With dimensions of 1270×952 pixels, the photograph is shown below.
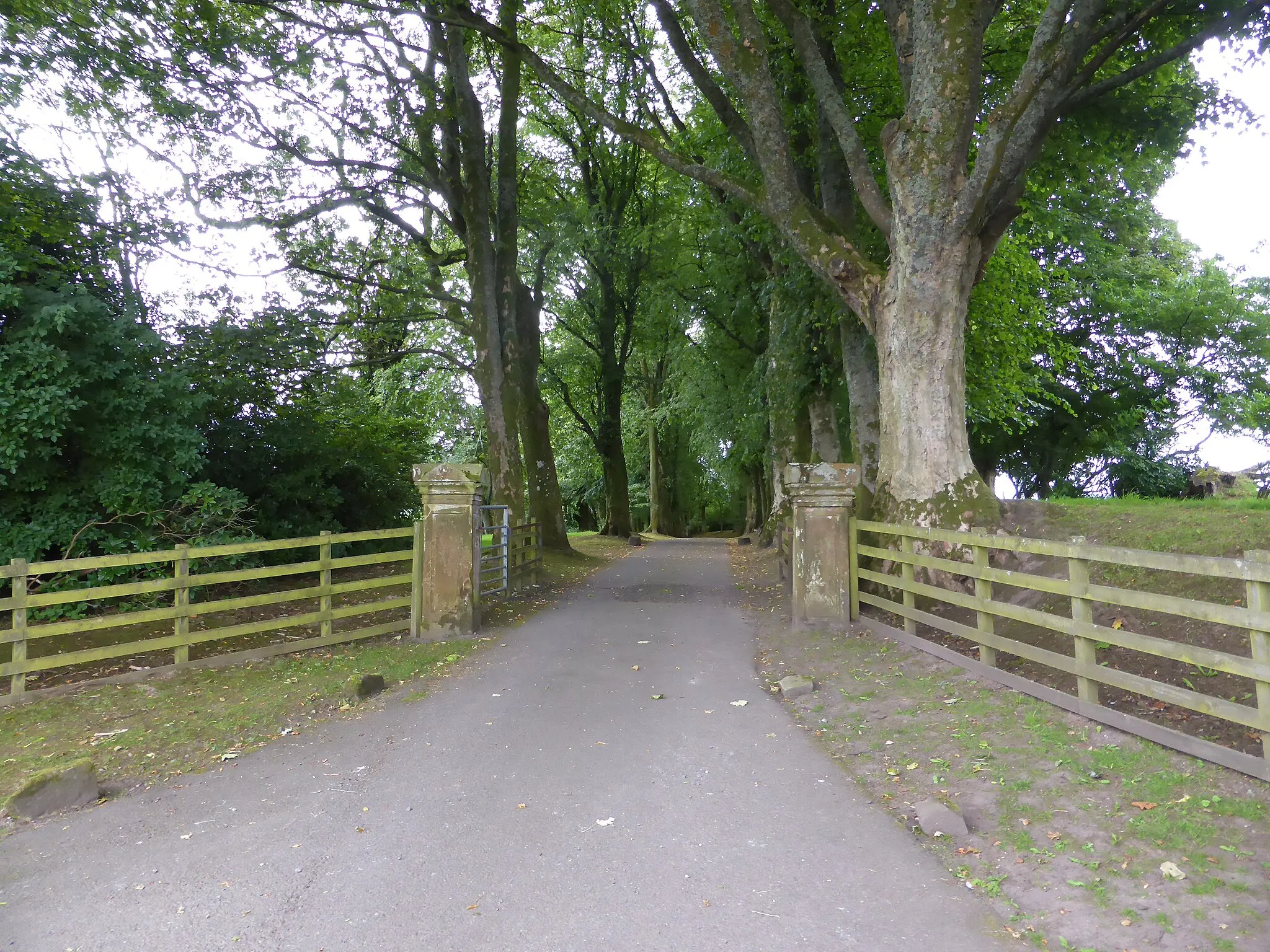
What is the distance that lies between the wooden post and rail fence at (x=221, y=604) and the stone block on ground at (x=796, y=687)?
14.0ft

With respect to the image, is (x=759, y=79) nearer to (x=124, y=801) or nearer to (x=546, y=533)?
(x=124, y=801)

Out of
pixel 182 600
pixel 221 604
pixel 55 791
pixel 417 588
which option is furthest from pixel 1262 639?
pixel 182 600

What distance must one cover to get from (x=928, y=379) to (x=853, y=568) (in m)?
2.41

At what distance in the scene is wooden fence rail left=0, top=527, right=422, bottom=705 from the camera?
633 centimetres

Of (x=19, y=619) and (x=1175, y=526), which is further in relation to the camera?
(x=1175, y=526)

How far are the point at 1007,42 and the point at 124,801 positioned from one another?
16319mm

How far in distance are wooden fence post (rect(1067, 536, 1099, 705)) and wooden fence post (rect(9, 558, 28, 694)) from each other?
7.96 m

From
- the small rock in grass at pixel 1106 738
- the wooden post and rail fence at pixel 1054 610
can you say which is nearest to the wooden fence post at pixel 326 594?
the wooden post and rail fence at pixel 1054 610

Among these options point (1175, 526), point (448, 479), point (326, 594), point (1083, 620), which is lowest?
point (326, 594)

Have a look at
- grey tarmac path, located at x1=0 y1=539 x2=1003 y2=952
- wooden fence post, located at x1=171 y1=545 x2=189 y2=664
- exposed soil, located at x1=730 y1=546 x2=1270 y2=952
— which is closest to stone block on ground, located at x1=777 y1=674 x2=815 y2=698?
exposed soil, located at x1=730 y1=546 x2=1270 y2=952

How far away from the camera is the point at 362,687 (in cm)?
688

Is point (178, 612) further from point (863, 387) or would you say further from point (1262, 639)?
point (863, 387)

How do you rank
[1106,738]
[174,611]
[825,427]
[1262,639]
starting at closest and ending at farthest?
[1262,639], [1106,738], [174,611], [825,427]

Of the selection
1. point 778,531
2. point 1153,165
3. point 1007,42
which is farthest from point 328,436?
point 1153,165
